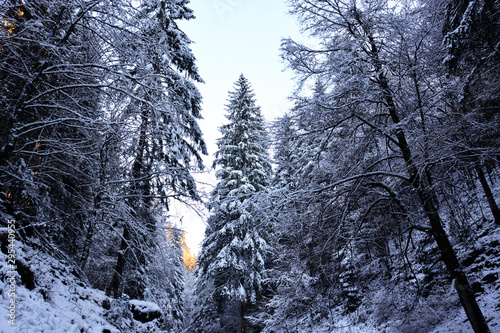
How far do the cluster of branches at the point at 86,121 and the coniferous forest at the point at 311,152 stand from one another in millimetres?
62

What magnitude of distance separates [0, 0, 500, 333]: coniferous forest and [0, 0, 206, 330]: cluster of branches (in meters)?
0.06

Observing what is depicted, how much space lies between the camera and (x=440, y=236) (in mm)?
4691

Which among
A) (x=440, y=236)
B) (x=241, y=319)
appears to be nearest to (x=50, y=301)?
(x=440, y=236)

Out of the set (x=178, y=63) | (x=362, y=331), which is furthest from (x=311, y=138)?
(x=178, y=63)

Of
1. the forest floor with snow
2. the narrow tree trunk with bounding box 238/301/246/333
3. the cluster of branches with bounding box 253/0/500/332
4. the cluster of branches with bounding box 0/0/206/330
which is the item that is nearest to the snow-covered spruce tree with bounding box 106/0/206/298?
the cluster of branches with bounding box 0/0/206/330

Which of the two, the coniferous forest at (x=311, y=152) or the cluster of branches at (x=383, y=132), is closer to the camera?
the coniferous forest at (x=311, y=152)

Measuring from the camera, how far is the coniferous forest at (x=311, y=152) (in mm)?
3889

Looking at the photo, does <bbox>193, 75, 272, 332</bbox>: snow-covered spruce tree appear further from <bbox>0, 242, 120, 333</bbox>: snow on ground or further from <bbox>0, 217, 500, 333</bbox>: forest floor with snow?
<bbox>0, 242, 120, 333</bbox>: snow on ground

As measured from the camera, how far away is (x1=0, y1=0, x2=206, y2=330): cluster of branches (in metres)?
3.80

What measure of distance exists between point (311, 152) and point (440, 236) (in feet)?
10.2

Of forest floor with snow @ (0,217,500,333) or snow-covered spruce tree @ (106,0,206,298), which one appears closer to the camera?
forest floor with snow @ (0,217,500,333)

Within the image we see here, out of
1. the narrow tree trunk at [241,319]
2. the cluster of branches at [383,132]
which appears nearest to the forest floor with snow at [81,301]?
the cluster of branches at [383,132]

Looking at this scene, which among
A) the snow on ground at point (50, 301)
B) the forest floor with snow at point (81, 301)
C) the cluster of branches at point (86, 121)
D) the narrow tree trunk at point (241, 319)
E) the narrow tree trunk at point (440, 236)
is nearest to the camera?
the snow on ground at point (50, 301)

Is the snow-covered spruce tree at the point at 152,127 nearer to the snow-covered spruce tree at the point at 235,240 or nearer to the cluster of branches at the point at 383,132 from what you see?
the cluster of branches at the point at 383,132
